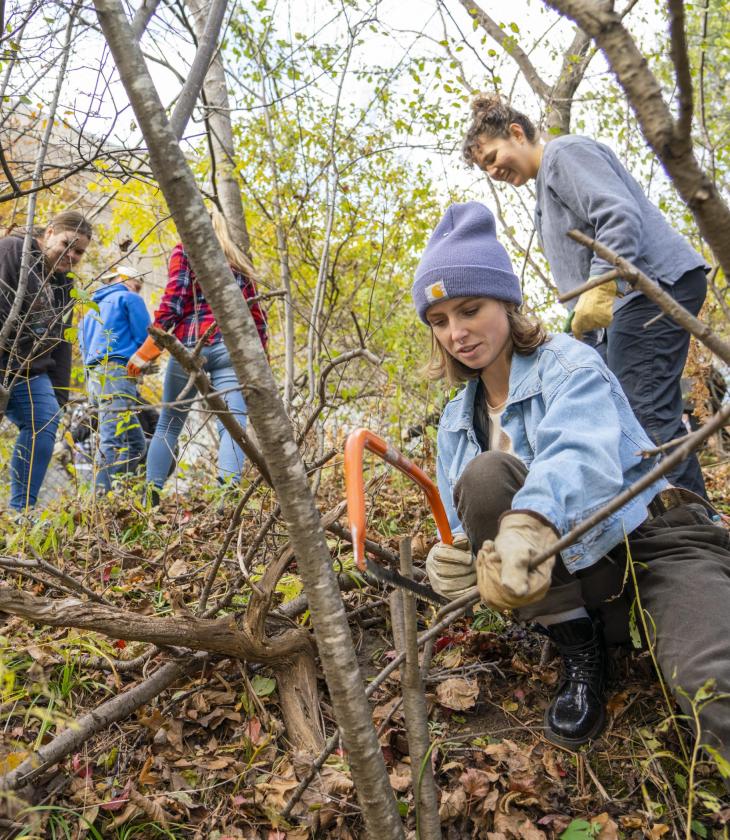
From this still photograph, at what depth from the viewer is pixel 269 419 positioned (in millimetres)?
1300

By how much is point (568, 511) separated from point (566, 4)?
1.09 meters

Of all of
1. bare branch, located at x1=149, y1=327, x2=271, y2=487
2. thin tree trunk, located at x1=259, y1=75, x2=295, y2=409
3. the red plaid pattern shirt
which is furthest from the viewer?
thin tree trunk, located at x1=259, y1=75, x2=295, y2=409

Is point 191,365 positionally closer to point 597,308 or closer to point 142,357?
point 597,308

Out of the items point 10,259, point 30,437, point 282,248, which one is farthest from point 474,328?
point 282,248

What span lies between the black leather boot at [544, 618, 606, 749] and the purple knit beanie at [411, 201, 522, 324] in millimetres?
1048

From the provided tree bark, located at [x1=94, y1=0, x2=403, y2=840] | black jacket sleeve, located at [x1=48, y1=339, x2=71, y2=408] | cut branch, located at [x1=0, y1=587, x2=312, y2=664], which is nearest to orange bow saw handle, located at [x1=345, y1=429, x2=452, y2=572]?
tree bark, located at [x1=94, y1=0, x2=403, y2=840]

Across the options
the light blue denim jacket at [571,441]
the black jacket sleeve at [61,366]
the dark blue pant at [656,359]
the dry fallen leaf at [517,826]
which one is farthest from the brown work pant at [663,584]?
the black jacket sleeve at [61,366]

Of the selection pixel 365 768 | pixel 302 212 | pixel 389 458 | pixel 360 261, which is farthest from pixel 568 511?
pixel 360 261

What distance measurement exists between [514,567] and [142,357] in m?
2.35

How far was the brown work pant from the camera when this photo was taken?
166cm

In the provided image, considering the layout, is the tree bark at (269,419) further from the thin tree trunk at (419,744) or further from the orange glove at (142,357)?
the orange glove at (142,357)

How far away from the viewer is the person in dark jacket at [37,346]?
3479 mm

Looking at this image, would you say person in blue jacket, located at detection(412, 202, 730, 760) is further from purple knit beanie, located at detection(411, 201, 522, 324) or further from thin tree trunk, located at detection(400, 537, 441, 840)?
thin tree trunk, located at detection(400, 537, 441, 840)

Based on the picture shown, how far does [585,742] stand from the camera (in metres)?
1.96
